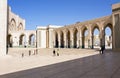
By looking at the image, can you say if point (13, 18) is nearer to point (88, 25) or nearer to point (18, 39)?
point (18, 39)

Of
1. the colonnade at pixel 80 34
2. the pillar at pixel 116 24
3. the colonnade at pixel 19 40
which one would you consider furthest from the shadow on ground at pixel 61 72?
the colonnade at pixel 19 40

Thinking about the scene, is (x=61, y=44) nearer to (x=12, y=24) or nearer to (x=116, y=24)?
(x=116, y=24)

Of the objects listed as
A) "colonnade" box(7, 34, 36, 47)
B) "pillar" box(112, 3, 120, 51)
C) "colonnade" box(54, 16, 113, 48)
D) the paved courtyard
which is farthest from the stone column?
"colonnade" box(7, 34, 36, 47)

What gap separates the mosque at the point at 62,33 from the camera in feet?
67.3

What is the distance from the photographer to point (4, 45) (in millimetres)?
19875

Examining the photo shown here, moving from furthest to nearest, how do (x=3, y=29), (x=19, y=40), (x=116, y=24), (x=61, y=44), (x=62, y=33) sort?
(x=19, y=40)
(x=61, y=44)
(x=62, y=33)
(x=116, y=24)
(x=3, y=29)

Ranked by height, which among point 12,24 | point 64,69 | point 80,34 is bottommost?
point 64,69

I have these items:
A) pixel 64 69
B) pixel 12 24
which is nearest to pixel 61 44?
pixel 12 24

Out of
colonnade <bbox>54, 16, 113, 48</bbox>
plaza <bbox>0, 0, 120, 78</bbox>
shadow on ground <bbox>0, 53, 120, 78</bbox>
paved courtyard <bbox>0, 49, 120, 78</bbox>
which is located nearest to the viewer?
shadow on ground <bbox>0, 53, 120, 78</bbox>

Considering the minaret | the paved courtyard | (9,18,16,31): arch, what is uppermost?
(9,18,16,31): arch

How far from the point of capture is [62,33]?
43.7 metres

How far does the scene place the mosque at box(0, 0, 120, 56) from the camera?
808 inches

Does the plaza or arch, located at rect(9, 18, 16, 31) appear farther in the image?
arch, located at rect(9, 18, 16, 31)

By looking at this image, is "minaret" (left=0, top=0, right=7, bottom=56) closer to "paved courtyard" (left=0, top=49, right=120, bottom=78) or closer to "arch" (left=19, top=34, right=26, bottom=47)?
"paved courtyard" (left=0, top=49, right=120, bottom=78)
